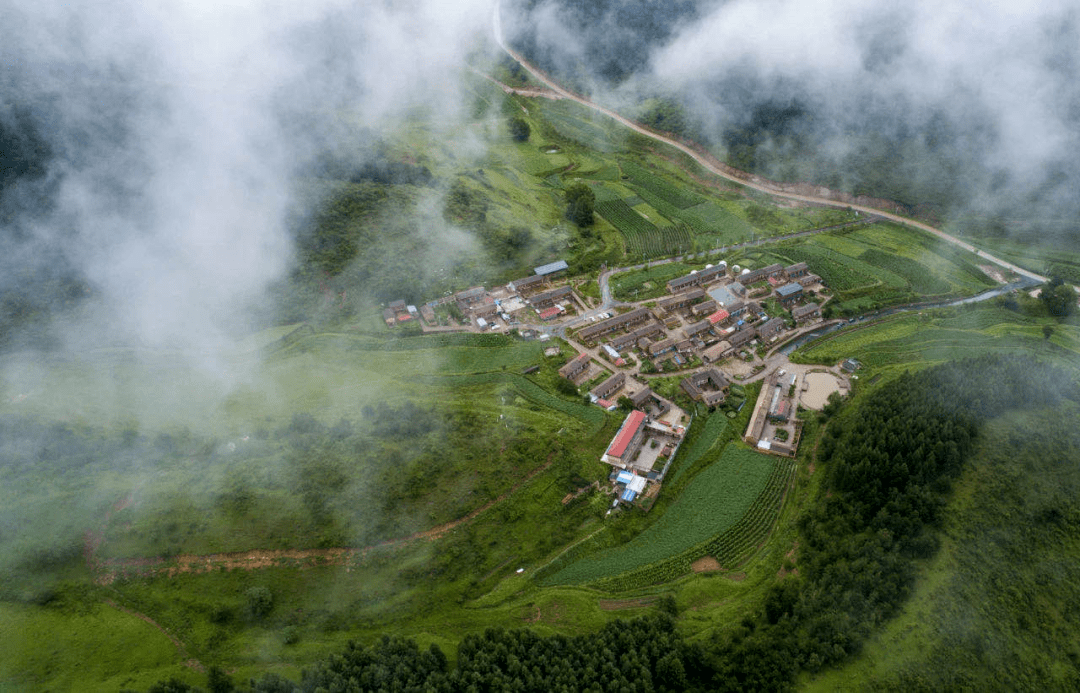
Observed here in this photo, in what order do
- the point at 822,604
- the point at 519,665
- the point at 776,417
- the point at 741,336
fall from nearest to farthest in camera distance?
1. the point at 519,665
2. the point at 822,604
3. the point at 776,417
4. the point at 741,336

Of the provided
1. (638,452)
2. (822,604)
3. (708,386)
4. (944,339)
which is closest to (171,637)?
(638,452)

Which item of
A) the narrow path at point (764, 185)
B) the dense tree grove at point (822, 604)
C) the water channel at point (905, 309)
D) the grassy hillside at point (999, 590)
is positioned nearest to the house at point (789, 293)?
the water channel at point (905, 309)

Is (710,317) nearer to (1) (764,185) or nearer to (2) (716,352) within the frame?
(2) (716,352)

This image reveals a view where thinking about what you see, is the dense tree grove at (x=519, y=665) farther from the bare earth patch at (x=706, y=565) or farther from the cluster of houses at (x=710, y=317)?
the cluster of houses at (x=710, y=317)

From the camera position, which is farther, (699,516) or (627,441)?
(627,441)

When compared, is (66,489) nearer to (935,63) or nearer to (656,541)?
(656,541)

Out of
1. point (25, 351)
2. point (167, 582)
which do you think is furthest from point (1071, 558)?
point (25, 351)

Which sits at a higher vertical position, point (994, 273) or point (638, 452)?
point (994, 273)

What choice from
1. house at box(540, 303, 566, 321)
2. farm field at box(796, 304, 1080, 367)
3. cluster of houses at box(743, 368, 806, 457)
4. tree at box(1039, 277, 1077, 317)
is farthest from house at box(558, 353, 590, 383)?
tree at box(1039, 277, 1077, 317)
